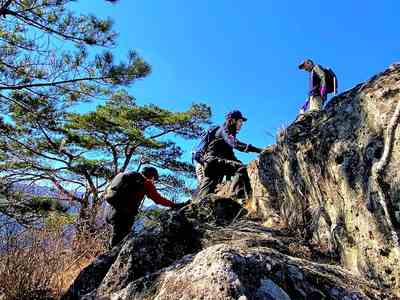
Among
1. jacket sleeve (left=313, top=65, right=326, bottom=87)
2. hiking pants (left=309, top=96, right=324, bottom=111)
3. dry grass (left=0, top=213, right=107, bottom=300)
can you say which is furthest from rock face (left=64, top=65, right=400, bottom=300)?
jacket sleeve (left=313, top=65, right=326, bottom=87)

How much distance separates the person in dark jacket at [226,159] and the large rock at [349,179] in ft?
4.68

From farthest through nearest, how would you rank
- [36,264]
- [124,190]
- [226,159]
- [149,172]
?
[226,159], [149,172], [124,190], [36,264]

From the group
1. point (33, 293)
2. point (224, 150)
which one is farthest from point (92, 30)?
point (33, 293)

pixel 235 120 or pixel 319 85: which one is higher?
pixel 319 85

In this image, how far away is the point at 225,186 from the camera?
21.5ft

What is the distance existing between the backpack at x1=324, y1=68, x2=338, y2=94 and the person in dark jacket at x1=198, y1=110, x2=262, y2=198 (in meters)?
1.90

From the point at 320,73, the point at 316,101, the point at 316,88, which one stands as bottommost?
the point at 316,101

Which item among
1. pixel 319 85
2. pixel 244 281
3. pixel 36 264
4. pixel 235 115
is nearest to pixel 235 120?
pixel 235 115

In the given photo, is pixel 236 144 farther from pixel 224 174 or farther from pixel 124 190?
pixel 124 190

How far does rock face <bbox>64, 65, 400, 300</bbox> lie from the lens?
6.61 ft

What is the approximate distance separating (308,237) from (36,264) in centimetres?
243

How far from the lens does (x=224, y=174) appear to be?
618 centimetres

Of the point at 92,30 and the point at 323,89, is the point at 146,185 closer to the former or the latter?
the point at 323,89

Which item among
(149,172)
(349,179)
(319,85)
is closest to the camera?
(349,179)
